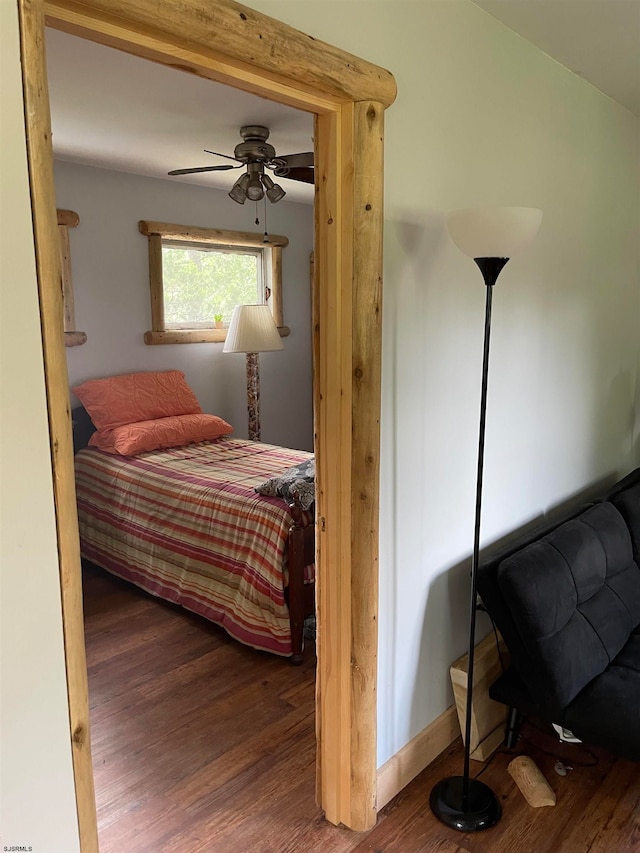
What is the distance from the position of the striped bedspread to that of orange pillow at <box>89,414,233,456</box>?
6 centimetres

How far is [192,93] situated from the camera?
2.67 metres

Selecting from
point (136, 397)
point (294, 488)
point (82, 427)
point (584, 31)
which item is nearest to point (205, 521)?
point (294, 488)

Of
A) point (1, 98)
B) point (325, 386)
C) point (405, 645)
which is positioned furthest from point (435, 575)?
point (1, 98)

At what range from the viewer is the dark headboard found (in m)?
4.24

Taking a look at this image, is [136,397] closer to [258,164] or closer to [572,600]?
[258,164]

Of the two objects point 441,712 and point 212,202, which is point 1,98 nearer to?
point 441,712

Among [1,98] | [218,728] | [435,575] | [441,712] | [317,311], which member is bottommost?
[218,728]

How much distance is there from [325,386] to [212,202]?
349 cm

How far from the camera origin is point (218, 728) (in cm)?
251

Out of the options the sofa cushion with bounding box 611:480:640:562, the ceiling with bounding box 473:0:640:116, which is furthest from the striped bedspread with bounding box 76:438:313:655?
the ceiling with bounding box 473:0:640:116

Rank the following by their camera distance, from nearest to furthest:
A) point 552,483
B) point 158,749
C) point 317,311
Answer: point 317,311
point 158,749
point 552,483

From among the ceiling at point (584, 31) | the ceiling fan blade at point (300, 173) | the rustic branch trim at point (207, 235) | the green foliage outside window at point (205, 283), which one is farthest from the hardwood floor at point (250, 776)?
the rustic branch trim at point (207, 235)

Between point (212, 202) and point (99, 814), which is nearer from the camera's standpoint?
point (99, 814)

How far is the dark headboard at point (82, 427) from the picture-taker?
4242mm
